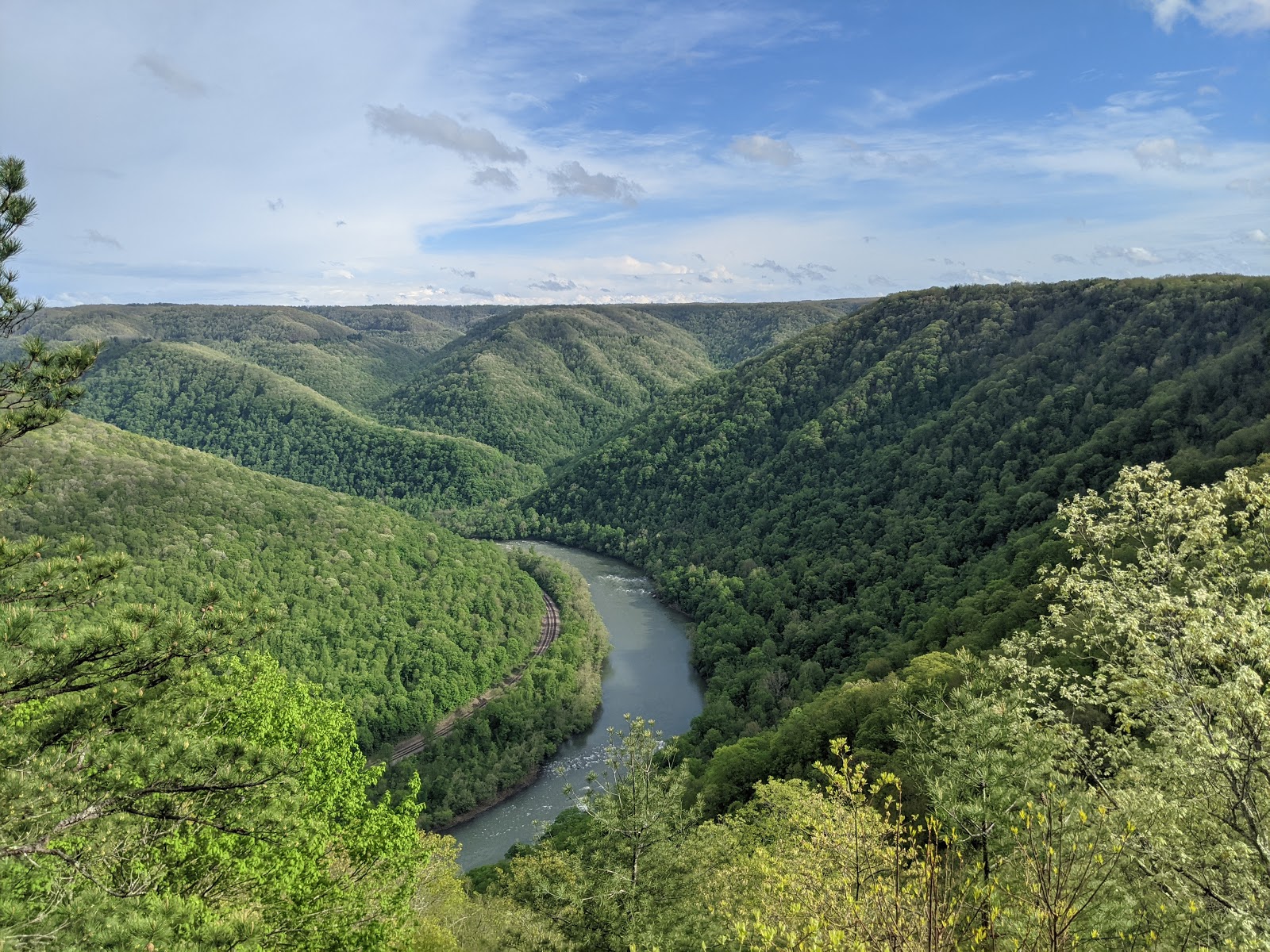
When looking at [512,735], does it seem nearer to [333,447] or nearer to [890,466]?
[890,466]

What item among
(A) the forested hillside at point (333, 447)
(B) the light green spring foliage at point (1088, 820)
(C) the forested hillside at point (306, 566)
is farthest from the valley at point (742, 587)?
(A) the forested hillside at point (333, 447)

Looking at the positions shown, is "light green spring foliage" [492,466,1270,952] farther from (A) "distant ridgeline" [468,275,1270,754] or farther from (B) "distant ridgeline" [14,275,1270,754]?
(B) "distant ridgeline" [14,275,1270,754]

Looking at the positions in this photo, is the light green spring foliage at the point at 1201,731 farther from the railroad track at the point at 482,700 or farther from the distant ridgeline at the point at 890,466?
the railroad track at the point at 482,700

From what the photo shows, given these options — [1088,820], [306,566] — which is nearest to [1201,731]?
[1088,820]

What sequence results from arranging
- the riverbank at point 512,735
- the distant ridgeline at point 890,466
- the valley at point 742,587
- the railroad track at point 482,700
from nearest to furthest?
the valley at point 742,587 → the riverbank at point 512,735 → the distant ridgeline at point 890,466 → the railroad track at point 482,700

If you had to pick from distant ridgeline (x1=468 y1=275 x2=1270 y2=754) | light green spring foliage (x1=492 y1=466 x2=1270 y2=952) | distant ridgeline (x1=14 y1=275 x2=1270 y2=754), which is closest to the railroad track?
distant ridgeline (x1=14 y1=275 x2=1270 y2=754)

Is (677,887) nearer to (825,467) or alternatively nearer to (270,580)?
(270,580)

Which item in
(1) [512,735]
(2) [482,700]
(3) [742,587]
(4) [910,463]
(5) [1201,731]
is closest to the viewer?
(5) [1201,731]
